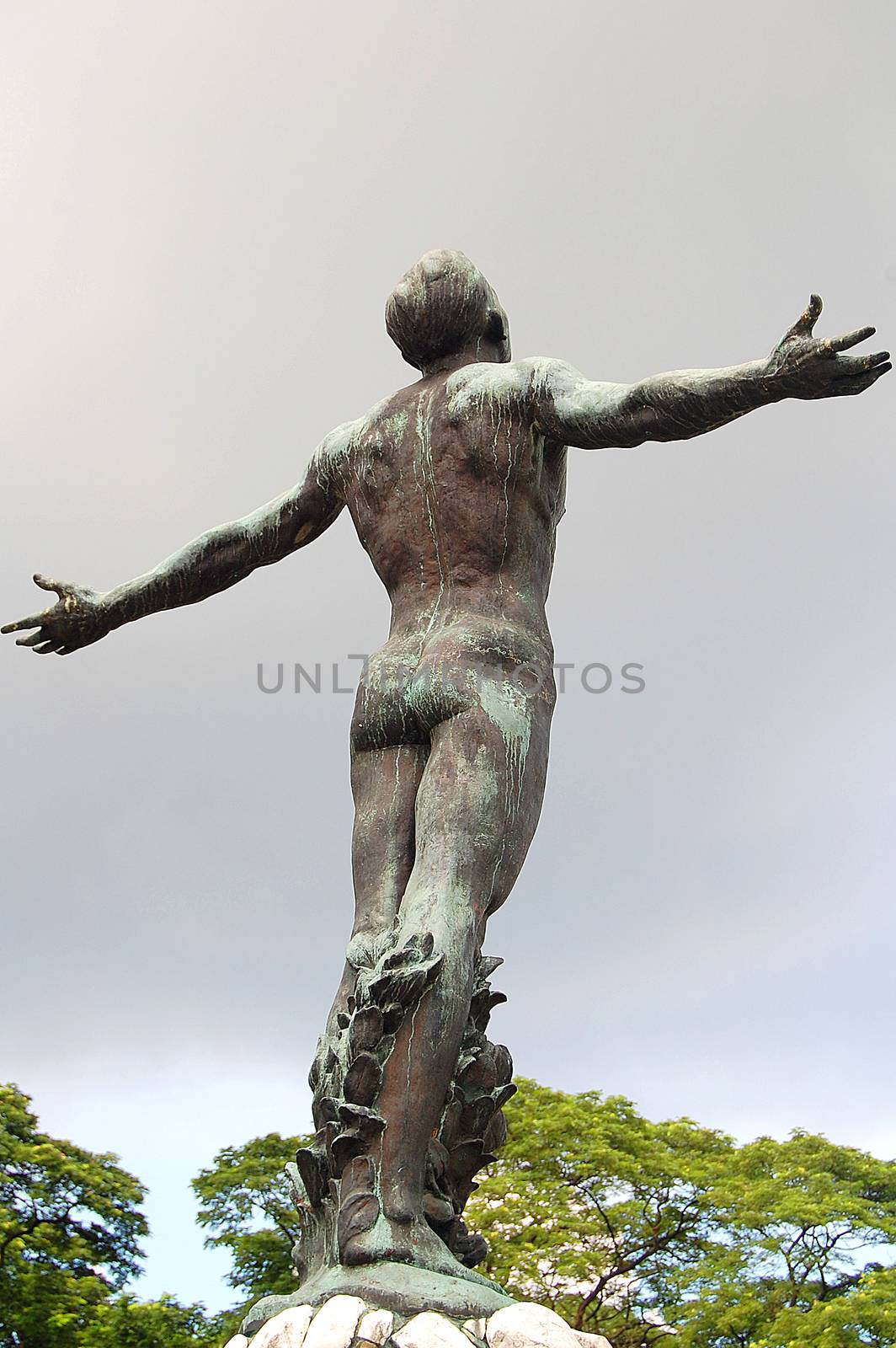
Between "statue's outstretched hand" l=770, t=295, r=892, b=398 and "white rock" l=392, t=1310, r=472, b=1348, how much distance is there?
2.85m

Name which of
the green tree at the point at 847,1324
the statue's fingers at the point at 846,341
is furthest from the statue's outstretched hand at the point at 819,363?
the green tree at the point at 847,1324

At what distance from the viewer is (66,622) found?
6.26 m

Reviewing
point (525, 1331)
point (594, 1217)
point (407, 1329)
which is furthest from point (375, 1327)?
point (594, 1217)

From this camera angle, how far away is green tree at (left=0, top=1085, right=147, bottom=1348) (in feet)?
64.4

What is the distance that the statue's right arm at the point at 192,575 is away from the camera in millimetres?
6129

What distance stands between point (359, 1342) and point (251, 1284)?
18.2 meters

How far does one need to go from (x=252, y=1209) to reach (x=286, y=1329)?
1893 cm

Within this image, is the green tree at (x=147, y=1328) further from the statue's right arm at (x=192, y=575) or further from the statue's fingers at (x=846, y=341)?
the statue's fingers at (x=846, y=341)

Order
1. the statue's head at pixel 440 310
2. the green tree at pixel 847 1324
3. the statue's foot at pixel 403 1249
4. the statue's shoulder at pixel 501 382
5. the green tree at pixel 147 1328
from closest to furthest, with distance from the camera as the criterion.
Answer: the statue's foot at pixel 403 1249, the statue's shoulder at pixel 501 382, the statue's head at pixel 440 310, the green tree at pixel 847 1324, the green tree at pixel 147 1328

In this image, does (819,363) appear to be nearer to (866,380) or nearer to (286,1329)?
(866,380)

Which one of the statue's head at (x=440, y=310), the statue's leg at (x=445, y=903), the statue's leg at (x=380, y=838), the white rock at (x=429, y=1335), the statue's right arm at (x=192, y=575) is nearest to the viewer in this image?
the white rock at (x=429, y=1335)

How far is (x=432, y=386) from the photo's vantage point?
5742 millimetres

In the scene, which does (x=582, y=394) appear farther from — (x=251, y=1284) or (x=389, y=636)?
(x=251, y=1284)

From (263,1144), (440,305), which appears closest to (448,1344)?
(440,305)
